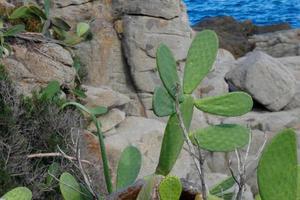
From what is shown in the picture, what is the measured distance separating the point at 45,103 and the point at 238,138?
11.4 ft

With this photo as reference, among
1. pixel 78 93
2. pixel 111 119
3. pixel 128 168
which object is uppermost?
pixel 128 168

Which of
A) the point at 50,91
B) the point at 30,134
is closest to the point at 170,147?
the point at 30,134

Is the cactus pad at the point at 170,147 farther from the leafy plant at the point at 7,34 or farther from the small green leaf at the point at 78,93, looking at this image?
the small green leaf at the point at 78,93

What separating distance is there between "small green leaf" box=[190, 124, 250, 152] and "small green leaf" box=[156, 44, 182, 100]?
96mm

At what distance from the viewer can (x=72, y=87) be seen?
5816mm

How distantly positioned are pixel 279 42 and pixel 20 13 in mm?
11051

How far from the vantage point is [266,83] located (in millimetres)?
9070

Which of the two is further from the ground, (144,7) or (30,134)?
(30,134)

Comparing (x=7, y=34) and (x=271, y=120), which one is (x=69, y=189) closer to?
(x=7, y=34)

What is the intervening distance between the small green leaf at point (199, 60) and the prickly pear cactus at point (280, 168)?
476mm

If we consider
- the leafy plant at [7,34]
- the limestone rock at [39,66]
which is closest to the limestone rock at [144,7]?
the limestone rock at [39,66]

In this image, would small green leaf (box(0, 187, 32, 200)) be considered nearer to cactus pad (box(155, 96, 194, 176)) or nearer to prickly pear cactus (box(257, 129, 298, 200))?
cactus pad (box(155, 96, 194, 176))

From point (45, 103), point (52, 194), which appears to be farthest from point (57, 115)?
point (52, 194)

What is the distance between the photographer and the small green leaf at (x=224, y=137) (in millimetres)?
1337
